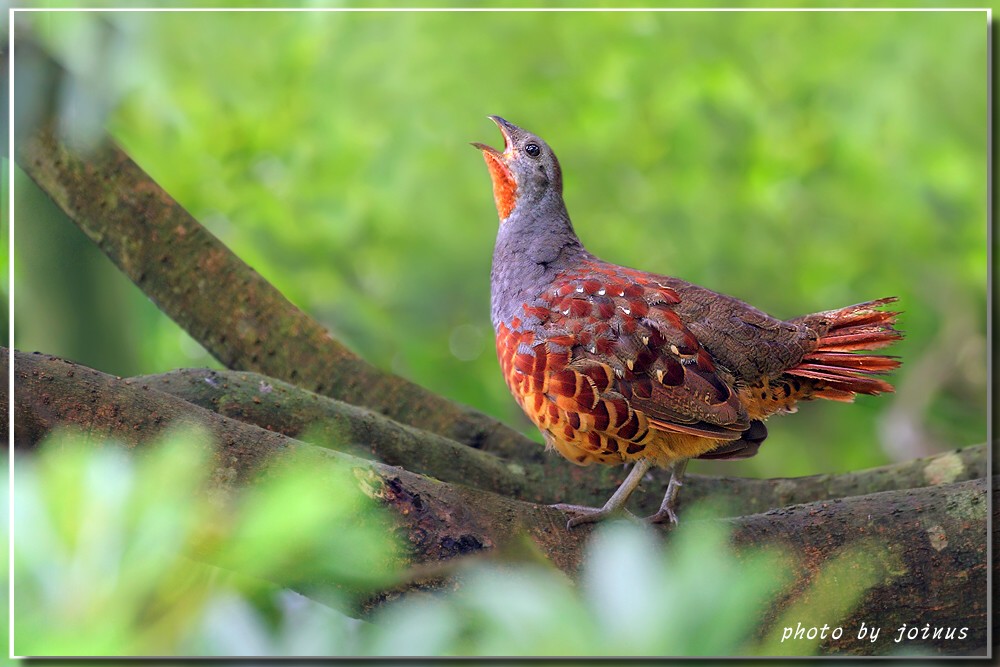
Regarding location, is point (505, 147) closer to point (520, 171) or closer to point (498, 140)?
point (520, 171)

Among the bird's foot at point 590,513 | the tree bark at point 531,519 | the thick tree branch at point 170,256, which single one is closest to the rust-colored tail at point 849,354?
the tree bark at point 531,519

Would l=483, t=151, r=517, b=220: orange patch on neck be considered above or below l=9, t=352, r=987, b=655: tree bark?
above

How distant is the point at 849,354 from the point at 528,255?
76cm

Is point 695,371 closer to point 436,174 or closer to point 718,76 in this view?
point 436,174

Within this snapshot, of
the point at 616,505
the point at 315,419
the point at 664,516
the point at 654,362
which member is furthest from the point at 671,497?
the point at 315,419

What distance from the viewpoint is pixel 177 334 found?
3283 millimetres

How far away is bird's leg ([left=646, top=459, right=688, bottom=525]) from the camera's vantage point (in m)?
2.23

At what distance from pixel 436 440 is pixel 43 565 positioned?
1643 millimetres

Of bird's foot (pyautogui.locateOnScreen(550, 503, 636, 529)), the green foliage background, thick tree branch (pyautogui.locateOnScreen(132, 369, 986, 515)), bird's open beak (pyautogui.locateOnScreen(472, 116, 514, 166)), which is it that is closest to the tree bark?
bird's foot (pyautogui.locateOnScreen(550, 503, 636, 529))

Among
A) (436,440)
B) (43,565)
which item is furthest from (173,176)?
(43,565)

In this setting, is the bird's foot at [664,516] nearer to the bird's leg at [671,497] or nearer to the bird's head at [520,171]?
the bird's leg at [671,497]

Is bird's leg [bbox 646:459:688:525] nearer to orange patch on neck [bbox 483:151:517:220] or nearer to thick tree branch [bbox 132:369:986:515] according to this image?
thick tree branch [bbox 132:369:986:515]

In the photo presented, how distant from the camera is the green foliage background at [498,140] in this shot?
2.64 meters

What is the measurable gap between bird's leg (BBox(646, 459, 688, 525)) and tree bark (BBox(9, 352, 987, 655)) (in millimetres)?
265
